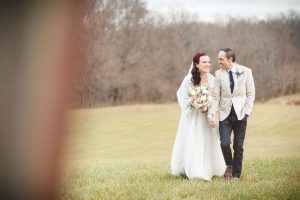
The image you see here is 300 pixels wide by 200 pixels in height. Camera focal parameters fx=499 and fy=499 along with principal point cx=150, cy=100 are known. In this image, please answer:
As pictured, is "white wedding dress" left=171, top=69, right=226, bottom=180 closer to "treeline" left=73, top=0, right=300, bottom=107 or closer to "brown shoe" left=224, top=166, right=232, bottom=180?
"brown shoe" left=224, top=166, right=232, bottom=180

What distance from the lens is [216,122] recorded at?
534 cm

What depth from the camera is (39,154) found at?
86.6 inches

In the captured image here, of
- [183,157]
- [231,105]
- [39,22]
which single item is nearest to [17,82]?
[39,22]

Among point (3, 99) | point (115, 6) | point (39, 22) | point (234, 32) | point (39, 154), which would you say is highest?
point (115, 6)

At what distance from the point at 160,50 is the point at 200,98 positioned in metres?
10.6

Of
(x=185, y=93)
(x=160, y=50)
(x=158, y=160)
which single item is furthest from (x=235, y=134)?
(x=160, y=50)

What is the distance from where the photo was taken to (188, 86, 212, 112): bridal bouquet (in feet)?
17.4

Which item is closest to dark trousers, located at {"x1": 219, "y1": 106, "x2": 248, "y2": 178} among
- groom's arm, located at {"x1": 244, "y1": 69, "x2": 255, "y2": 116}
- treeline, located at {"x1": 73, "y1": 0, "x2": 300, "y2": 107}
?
groom's arm, located at {"x1": 244, "y1": 69, "x2": 255, "y2": 116}

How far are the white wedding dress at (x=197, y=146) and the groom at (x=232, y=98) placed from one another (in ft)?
0.80

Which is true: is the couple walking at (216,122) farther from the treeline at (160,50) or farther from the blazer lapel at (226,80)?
the treeline at (160,50)

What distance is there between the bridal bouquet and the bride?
0.09 m

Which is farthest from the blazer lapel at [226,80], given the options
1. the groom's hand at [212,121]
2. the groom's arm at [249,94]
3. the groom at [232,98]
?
the groom's hand at [212,121]

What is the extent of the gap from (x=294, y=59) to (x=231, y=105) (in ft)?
9.68

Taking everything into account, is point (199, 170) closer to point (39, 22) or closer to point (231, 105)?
point (231, 105)
